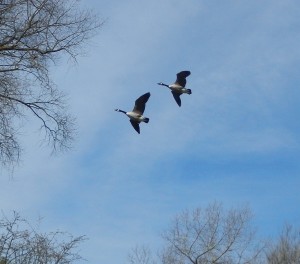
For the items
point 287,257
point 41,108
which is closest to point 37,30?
point 41,108

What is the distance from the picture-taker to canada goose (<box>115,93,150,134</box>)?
5.35m

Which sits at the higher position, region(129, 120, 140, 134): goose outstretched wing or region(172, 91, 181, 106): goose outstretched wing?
region(172, 91, 181, 106): goose outstretched wing

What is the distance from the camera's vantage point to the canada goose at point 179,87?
5.49 m

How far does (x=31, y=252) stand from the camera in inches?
385

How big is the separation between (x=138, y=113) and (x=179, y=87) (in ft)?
1.29

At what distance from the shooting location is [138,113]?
17.7 feet

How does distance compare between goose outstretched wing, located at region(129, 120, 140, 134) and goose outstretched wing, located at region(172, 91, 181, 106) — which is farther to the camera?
goose outstretched wing, located at region(172, 91, 181, 106)

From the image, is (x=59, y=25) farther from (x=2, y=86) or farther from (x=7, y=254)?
(x=7, y=254)

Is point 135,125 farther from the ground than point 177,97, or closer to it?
closer to it

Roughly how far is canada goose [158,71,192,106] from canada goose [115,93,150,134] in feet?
0.69

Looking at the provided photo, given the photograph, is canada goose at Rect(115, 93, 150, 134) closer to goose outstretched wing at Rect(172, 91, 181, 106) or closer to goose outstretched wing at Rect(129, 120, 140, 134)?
goose outstretched wing at Rect(129, 120, 140, 134)

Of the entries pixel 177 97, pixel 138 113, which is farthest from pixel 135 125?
pixel 177 97

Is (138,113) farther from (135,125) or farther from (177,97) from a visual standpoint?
(177,97)

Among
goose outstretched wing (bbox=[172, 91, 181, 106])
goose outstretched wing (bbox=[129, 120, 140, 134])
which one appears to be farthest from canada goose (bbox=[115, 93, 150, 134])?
goose outstretched wing (bbox=[172, 91, 181, 106])
